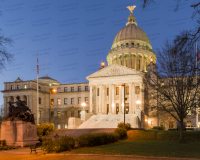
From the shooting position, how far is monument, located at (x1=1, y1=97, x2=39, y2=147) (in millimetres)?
23438

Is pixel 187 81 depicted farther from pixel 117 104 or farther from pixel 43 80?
pixel 43 80

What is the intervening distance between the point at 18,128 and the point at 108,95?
45.0m

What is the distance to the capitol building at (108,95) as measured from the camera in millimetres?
57031

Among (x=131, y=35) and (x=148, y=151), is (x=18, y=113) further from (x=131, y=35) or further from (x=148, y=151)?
(x=131, y=35)

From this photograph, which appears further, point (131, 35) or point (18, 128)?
point (131, 35)

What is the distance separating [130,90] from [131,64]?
3087cm

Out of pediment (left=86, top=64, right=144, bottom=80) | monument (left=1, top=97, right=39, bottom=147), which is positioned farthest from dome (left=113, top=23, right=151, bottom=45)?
monument (left=1, top=97, right=39, bottom=147)

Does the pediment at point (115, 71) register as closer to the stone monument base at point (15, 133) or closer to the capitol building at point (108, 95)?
the capitol building at point (108, 95)

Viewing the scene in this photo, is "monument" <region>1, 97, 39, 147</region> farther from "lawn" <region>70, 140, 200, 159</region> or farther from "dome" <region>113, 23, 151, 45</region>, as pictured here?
"dome" <region>113, 23, 151, 45</region>

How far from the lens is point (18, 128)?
2348 cm

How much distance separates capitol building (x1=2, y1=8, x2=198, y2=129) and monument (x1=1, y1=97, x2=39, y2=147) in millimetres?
21472

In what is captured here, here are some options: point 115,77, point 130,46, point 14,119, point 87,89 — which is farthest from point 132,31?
point 14,119

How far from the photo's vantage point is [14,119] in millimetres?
23969

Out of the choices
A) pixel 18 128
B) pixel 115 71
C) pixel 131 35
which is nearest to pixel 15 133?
pixel 18 128
